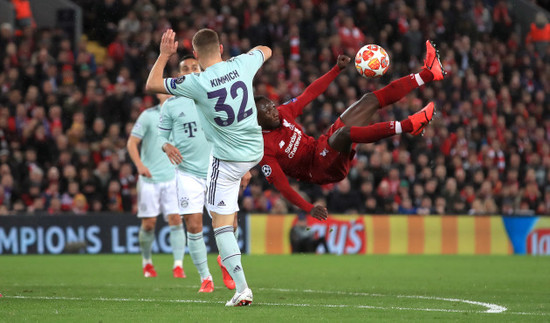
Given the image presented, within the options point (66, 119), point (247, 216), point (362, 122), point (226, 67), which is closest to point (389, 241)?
point (247, 216)

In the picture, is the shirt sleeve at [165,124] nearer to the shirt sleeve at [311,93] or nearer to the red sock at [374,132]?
the shirt sleeve at [311,93]

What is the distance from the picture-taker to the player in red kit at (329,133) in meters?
9.55

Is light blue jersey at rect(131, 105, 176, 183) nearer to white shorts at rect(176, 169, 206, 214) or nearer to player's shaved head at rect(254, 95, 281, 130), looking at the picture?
white shorts at rect(176, 169, 206, 214)

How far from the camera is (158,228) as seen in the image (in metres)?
18.8

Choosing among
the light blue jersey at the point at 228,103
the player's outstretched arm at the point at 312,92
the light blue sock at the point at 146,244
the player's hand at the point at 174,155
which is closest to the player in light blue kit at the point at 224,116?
the light blue jersey at the point at 228,103

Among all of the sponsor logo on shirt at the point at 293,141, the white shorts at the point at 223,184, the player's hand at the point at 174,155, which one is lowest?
the white shorts at the point at 223,184

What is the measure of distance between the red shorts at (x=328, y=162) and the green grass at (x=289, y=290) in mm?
1282

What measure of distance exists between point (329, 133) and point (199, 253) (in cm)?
210

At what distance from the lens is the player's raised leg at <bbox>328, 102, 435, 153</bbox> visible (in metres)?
9.14

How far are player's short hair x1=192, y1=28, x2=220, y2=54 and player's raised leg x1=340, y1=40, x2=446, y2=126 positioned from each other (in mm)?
2157

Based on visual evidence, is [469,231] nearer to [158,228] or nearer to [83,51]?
[158,228]

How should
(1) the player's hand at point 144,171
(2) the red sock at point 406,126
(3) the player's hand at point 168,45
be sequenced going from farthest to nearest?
1. (1) the player's hand at point 144,171
2. (2) the red sock at point 406,126
3. (3) the player's hand at point 168,45

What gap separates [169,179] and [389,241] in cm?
793

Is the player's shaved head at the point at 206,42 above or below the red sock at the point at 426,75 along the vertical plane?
above
